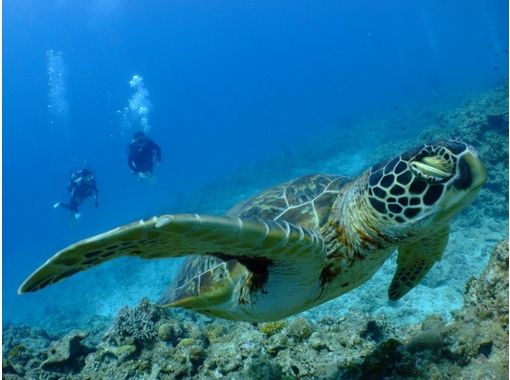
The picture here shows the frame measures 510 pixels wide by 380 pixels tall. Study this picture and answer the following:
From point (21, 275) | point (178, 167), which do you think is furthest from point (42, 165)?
point (21, 275)

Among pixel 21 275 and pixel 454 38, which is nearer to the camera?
pixel 21 275

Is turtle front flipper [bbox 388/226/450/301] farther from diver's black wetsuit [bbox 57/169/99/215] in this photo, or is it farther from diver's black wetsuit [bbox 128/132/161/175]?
diver's black wetsuit [bbox 57/169/99/215]

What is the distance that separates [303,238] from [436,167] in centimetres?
72

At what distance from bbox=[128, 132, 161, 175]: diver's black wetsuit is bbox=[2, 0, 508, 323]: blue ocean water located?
96.1 feet

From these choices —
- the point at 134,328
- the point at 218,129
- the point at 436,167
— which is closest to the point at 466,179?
the point at 436,167

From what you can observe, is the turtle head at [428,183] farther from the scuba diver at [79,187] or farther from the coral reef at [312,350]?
the scuba diver at [79,187]

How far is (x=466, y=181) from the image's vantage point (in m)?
1.83

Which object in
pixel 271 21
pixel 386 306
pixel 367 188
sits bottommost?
pixel 386 306

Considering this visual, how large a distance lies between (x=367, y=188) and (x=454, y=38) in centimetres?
12684

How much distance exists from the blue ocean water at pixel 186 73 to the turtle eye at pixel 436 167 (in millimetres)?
37786

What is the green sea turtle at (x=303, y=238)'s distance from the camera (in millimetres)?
1615

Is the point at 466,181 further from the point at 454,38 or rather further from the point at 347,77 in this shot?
the point at 454,38

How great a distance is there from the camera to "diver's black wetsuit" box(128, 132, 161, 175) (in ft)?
30.7

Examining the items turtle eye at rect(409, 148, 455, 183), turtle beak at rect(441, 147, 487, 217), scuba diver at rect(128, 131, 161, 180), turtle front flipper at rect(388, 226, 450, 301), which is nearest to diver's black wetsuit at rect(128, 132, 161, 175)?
scuba diver at rect(128, 131, 161, 180)
